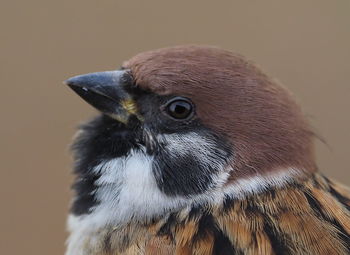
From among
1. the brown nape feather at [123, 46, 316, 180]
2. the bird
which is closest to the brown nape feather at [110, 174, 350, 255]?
the bird

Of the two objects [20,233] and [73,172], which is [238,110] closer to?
[73,172]

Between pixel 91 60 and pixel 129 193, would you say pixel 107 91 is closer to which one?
pixel 129 193

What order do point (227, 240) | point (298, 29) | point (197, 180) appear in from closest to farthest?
point (227, 240) < point (197, 180) < point (298, 29)

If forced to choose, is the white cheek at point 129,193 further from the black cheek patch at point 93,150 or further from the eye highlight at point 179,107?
the eye highlight at point 179,107

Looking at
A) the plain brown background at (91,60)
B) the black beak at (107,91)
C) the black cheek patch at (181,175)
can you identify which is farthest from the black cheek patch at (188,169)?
the plain brown background at (91,60)

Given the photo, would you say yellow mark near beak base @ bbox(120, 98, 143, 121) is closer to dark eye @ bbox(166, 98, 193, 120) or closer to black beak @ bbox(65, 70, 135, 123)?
black beak @ bbox(65, 70, 135, 123)

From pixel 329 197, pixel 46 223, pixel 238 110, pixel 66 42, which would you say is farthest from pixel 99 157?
pixel 66 42

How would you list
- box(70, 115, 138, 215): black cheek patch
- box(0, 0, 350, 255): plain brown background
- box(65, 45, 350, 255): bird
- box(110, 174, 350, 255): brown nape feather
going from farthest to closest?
box(0, 0, 350, 255): plain brown background
box(70, 115, 138, 215): black cheek patch
box(65, 45, 350, 255): bird
box(110, 174, 350, 255): brown nape feather
